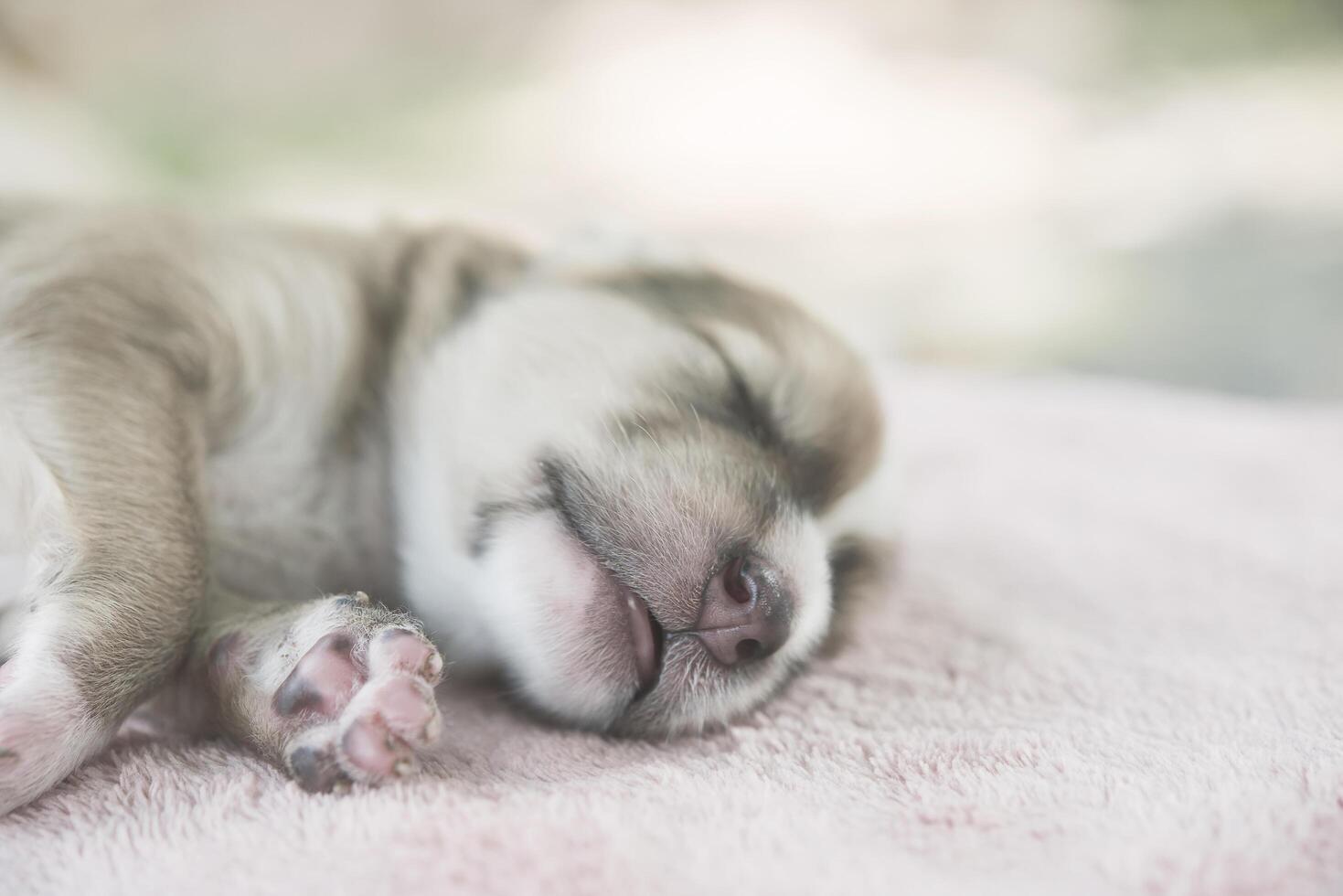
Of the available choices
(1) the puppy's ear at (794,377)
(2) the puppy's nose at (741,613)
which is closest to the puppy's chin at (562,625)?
(2) the puppy's nose at (741,613)

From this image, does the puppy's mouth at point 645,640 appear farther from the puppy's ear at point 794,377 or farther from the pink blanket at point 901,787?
the puppy's ear at point 794,377

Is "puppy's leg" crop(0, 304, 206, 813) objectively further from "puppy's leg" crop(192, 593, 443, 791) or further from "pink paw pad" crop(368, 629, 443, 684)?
"pink paw pad" crop(368, 629, 443, 684)

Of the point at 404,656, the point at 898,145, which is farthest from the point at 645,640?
the point at 898,145

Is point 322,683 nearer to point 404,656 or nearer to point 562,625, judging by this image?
point 404,656

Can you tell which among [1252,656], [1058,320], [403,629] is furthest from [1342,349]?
[403,629]

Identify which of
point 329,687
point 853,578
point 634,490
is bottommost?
point 853,578
